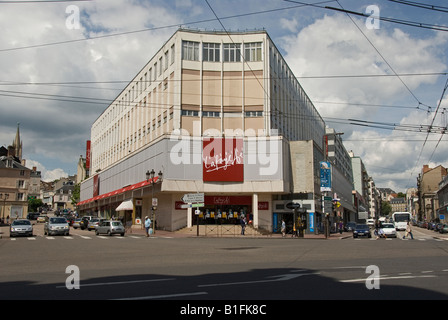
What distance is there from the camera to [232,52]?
52531mm

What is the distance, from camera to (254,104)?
5119cm

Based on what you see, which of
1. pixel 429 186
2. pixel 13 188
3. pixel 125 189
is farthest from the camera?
pixel 429 186

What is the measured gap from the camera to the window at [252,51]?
51.8 m

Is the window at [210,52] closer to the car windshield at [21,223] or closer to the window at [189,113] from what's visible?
the window at [189,113]

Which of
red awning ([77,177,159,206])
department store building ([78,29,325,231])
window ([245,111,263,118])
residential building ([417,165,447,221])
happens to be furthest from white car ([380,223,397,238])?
residential building ([417,165,447,221])

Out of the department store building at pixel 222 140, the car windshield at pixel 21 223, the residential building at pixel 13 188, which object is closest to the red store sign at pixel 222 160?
the department store building at pixel 222 140

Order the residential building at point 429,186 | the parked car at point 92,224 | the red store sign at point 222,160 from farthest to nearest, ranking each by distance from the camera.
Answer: the residential building at point 429,186 < the parked car at point 92,224 < the red store sign at point 222,160

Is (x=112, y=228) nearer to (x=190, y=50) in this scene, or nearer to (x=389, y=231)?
(x=190, y=50)

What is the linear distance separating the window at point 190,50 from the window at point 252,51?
5.93 metres

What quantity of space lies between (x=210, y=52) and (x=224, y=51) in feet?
5.62

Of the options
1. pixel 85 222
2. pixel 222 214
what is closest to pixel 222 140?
pixel 222 214

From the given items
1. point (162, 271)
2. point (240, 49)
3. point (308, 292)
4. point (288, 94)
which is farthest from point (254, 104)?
point (308, 292)

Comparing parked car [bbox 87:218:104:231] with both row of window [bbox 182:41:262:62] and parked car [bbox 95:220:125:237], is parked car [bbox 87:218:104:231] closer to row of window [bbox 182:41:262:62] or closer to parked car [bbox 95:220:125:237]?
parked car [bbox 95:220:125:237]
